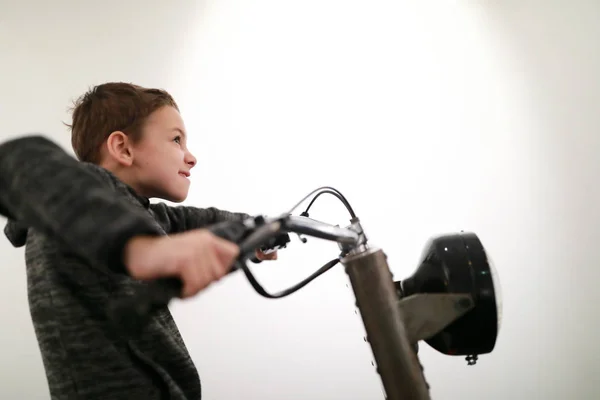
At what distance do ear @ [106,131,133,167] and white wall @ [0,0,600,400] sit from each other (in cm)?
37

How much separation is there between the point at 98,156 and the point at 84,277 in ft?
0.89

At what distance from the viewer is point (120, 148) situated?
0.59 m

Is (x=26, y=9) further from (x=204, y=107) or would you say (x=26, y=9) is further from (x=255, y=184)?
(x=255, y=184)

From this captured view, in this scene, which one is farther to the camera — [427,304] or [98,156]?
[98,156]

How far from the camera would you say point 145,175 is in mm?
593

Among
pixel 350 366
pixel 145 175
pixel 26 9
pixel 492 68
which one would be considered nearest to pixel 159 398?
pixel 145 175

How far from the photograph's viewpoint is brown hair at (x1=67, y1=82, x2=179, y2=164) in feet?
2.02

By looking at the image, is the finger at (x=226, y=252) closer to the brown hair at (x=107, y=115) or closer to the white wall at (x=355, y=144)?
the brown hair at (x=107, y=115)

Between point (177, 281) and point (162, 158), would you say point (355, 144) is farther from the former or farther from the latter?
point (177, 281)

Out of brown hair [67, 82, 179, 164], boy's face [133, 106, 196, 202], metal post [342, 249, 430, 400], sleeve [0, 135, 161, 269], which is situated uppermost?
brown hair [67, 82, 179, 164]

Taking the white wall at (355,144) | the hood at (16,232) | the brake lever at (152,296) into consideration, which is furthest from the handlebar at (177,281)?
the white wall at (355,144)

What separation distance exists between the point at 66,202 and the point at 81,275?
200 mm

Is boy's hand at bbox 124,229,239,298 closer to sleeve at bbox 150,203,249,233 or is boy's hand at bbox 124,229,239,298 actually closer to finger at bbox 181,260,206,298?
finger at bbox 181,260,206,298

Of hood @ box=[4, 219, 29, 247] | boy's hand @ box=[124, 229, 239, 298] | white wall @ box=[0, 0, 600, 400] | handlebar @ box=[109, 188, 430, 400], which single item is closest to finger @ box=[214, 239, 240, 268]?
boy's hand @ box=[124, 229, 239, 298]
